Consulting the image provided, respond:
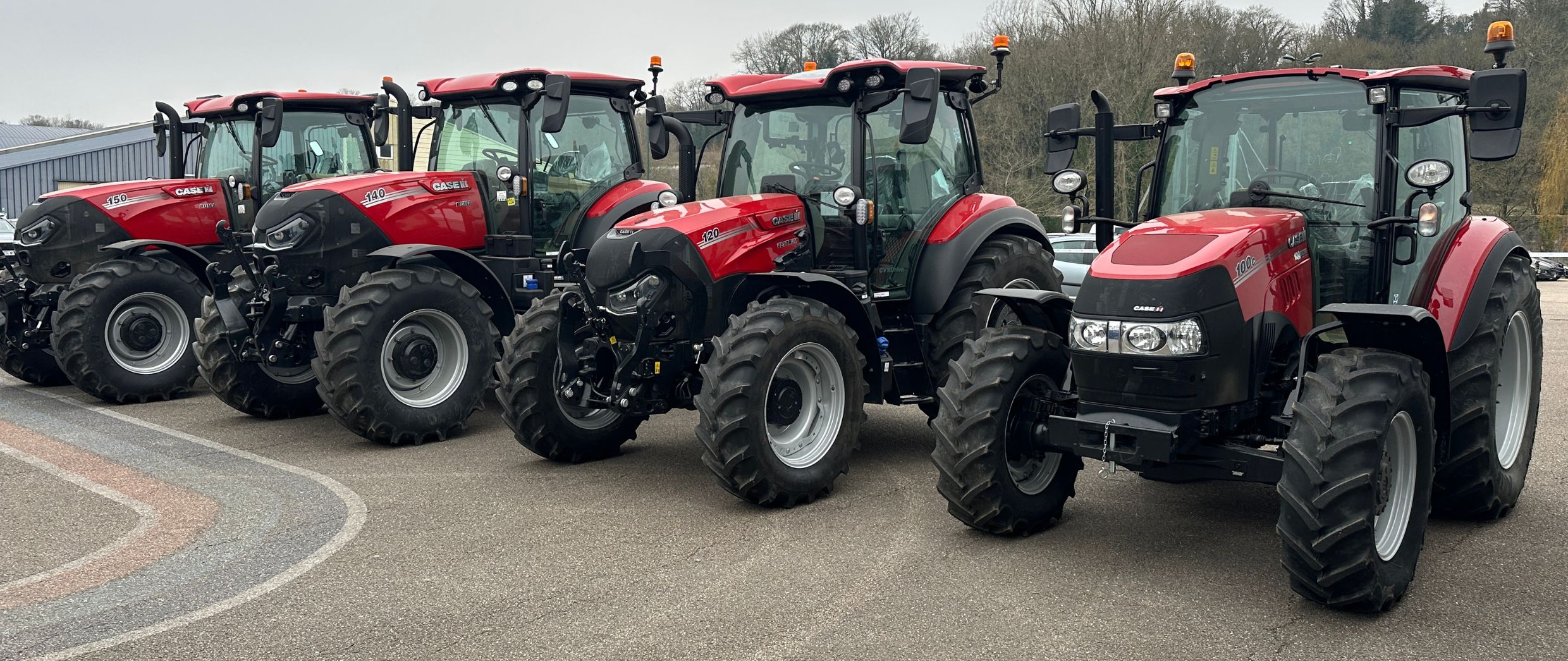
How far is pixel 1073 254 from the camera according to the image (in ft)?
51.2

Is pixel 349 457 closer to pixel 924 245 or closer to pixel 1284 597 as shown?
pixel 924 245

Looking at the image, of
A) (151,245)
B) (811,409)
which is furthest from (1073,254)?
(151,245)

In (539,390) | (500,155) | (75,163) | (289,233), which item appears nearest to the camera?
(539,390)

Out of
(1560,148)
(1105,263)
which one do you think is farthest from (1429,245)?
(1560,148)

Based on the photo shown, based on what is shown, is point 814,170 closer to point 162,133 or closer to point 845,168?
point 845,168

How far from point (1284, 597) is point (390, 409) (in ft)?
18.8

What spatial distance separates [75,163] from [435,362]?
109 ft

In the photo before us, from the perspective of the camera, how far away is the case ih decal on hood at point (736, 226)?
6707 millimetres

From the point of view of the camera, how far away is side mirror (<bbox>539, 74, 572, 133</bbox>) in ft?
26.2

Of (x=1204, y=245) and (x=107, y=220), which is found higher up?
(x=107, y=220)

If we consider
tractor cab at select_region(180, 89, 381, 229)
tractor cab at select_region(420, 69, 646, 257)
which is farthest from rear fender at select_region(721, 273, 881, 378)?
tractor cab at select_region(180, 89, 381, 229)

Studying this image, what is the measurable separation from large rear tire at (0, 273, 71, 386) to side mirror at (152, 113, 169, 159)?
182cm

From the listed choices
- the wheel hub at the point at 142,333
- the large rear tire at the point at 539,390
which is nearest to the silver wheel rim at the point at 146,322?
the wheel hub at the point at 142,333

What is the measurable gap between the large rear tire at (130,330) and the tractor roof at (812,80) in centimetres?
575
